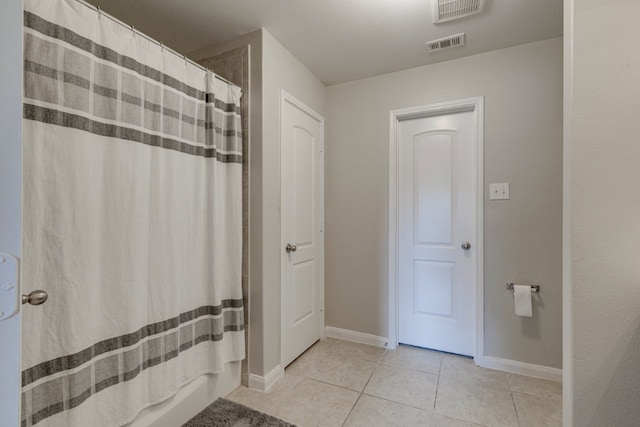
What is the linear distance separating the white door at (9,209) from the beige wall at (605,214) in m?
1.56

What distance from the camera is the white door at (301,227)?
2.16 m

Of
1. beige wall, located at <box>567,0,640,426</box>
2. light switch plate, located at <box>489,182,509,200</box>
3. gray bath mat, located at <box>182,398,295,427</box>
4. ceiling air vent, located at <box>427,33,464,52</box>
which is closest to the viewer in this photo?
beige wall, located at <box>567,0,640,426</box>

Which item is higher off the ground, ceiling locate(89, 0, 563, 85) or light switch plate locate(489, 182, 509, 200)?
ceiling locate(89, 0, 563, 85)

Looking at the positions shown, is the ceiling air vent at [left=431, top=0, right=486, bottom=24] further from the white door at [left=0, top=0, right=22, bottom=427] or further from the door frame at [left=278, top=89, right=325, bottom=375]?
the white door at [left=0, top=0, right=22, bottom=427]

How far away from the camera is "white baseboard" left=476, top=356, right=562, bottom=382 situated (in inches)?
78.7

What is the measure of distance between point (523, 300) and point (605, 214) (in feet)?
3.88

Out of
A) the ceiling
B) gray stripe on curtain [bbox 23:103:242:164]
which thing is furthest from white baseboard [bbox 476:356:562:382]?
gray stripe on curtain [bbox 23:103:242:164]

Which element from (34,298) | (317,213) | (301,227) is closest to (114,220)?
(34,298)

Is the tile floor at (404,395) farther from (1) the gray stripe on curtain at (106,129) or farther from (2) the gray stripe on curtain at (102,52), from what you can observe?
(2) the gray stripe on curtain at (102,52)

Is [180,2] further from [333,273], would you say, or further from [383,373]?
[383,373]

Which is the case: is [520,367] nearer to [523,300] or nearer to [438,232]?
[523,300]

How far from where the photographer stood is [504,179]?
2119 millimetres

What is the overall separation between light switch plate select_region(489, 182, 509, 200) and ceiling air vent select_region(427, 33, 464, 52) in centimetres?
103

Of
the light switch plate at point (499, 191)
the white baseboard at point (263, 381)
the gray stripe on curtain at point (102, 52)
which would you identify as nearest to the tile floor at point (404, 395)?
the white baseboard at point (263, 381)
